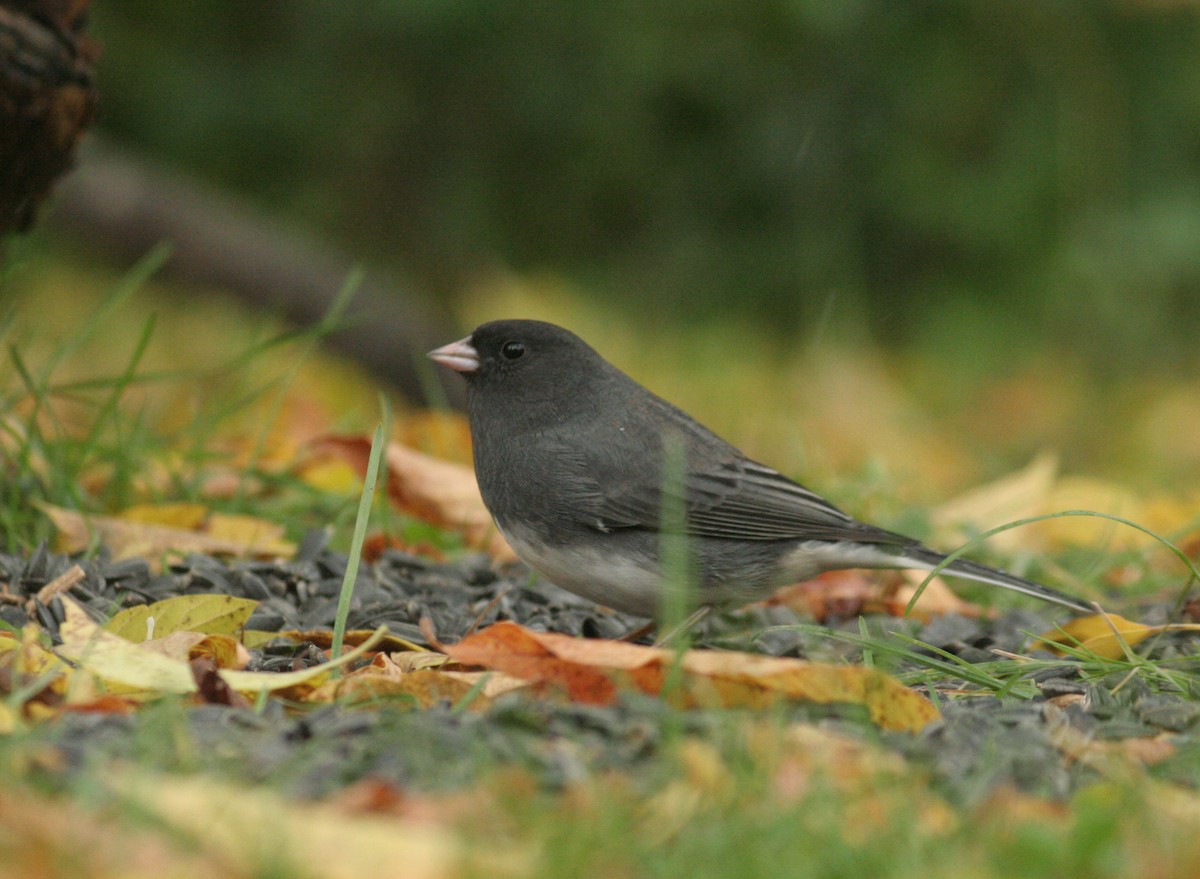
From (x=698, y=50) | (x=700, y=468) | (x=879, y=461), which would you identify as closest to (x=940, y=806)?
(x=700, y=468)

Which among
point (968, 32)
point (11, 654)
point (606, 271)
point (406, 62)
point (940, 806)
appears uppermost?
point (968, 32)

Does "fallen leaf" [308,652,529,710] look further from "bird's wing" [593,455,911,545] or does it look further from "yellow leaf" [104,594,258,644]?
"bird's wing" [593,455,911,545]

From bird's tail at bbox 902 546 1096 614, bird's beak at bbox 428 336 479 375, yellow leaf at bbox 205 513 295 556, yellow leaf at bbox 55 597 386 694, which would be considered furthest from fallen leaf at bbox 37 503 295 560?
bird's tail at bbox 902 546 1096 614

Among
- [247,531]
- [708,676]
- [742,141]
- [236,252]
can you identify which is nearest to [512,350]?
[247,531]

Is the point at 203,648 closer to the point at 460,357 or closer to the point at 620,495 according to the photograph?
the point at 620,495

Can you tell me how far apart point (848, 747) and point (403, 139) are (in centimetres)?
534

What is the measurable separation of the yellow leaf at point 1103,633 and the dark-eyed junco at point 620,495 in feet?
0.27

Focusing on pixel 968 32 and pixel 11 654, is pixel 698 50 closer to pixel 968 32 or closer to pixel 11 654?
pixel 968 32

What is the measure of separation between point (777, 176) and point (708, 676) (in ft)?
16.2

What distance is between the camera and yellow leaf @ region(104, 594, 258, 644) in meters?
2.23

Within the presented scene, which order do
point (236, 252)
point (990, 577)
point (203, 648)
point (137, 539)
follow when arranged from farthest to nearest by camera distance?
point (236, 252) → point (137, 539) → point (990, 577) → point (203, 648)

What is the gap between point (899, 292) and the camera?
22.4 feet

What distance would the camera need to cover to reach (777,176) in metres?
6.55

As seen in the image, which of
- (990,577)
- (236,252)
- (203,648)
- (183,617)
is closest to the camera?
(203,648)
